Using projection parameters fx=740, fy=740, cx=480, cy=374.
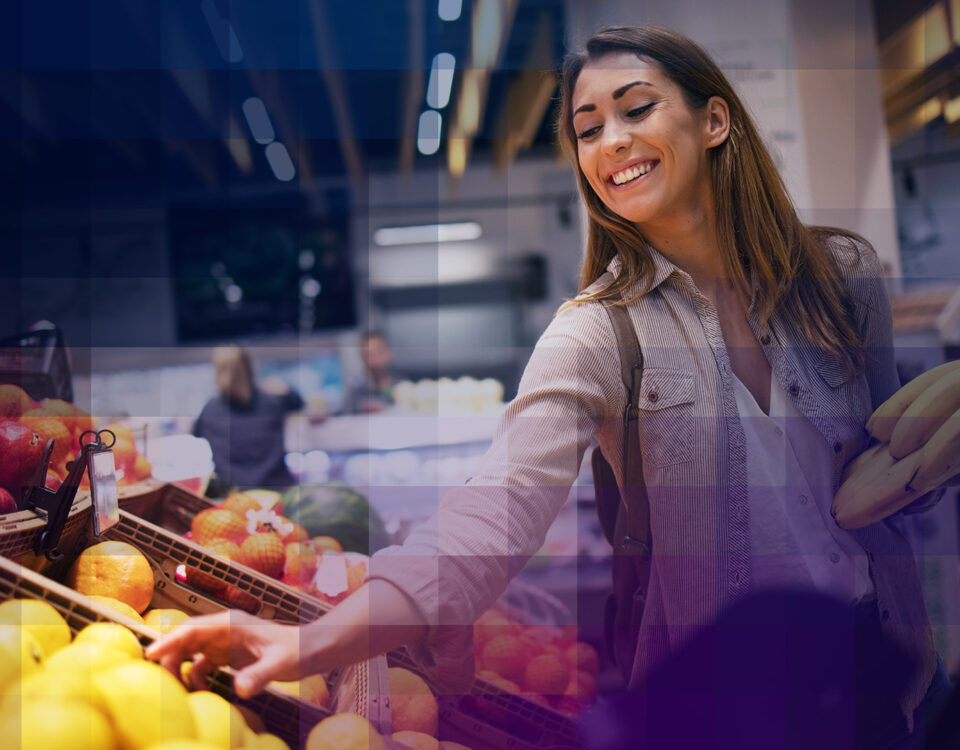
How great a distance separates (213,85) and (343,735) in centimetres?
655

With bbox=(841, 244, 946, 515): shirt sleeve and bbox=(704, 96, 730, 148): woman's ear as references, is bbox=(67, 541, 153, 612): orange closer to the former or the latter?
bbox=(704, 96, 730, 148): woman's ear

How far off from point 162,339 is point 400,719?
8.06 m

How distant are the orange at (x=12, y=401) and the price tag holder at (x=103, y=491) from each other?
0.28 metres

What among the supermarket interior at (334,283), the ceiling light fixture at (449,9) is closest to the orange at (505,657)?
the supermarket interior at (334,283)

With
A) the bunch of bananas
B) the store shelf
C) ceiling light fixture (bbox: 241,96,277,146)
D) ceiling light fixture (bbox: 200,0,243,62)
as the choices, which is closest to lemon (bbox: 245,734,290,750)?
the bunch of bananas

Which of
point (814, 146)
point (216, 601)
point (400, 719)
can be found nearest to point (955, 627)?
point (400, 719)

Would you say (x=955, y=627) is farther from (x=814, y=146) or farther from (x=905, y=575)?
(x=814, y=146)

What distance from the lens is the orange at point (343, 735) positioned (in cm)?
91

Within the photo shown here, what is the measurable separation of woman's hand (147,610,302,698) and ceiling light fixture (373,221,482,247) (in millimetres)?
8431

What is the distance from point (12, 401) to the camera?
4.39ft

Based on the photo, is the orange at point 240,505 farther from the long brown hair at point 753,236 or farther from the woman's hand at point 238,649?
the long brown hair at point 753,236

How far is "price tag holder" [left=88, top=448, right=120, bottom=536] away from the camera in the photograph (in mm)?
1139

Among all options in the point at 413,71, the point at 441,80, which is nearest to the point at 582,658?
the point at 413,71

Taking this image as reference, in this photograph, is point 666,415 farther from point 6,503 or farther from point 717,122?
point 6,503
